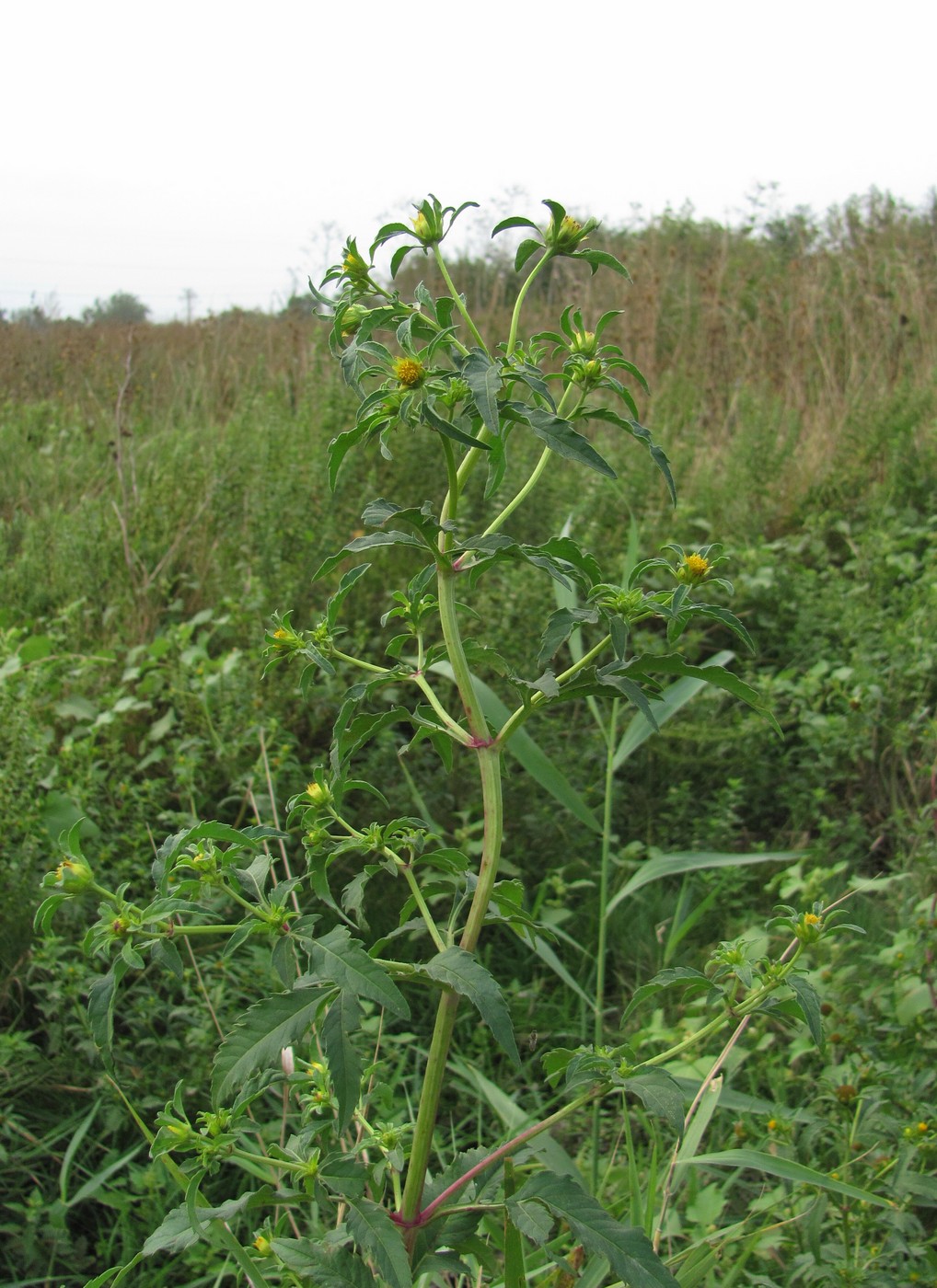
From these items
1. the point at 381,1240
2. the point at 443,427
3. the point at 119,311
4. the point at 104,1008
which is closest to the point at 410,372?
the point at 443,427

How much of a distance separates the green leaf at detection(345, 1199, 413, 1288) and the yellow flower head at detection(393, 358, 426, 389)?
697mm

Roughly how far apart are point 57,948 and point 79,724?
0.85 m

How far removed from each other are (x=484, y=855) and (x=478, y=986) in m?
0.19

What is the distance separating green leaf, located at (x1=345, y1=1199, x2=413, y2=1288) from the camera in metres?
0.82

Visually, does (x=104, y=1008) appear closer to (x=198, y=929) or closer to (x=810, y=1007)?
(x=198, y=929)

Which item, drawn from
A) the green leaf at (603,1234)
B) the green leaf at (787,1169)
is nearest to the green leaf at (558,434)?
the green leaf at (603,1234)

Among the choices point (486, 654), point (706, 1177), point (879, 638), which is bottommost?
point (706, 1177)

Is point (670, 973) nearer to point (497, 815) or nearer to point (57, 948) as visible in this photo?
point (497, 815)

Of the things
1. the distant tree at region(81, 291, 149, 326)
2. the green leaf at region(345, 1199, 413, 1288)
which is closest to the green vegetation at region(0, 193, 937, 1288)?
the green leaf at region(345, 1199, 413, 1288)

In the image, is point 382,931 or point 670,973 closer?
point 670,973

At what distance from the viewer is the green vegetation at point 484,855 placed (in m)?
0.96

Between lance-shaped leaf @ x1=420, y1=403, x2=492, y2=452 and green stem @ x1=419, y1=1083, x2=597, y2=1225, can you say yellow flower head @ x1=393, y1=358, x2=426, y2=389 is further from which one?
green stem @ x1=419, y1=1083, x2=597, y2=1225

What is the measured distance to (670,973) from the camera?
3.11 feet

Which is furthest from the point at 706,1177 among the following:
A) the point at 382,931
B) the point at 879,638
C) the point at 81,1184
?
the point at 879,638
